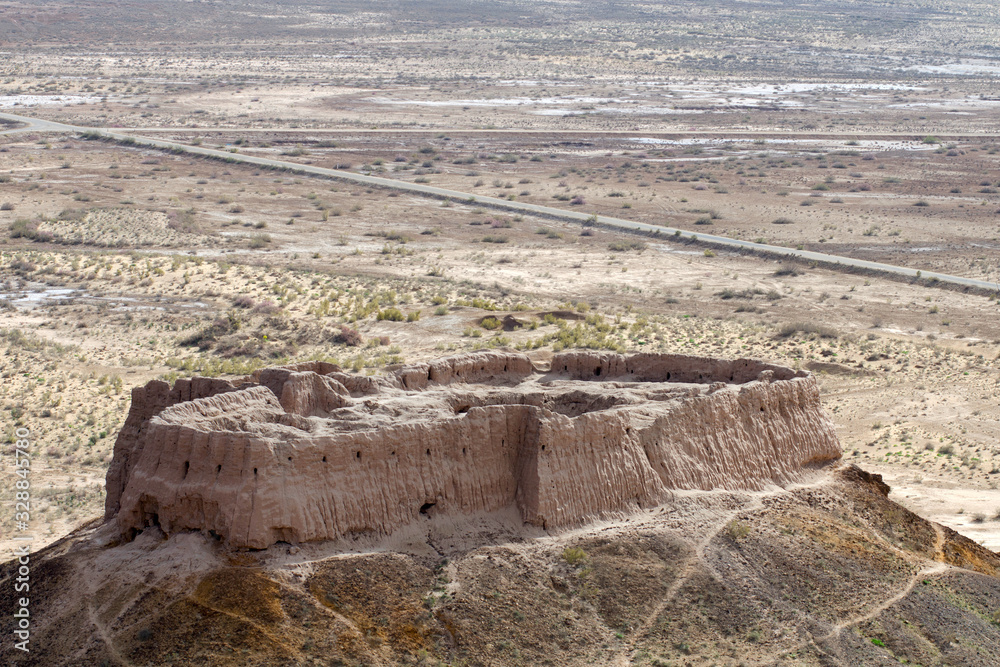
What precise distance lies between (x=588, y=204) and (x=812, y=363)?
3426 cm

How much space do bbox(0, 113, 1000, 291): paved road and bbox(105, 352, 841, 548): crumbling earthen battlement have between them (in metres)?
33.5

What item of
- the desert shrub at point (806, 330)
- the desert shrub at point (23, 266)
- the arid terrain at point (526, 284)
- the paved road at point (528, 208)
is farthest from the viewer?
the paved road at point (528, 208)

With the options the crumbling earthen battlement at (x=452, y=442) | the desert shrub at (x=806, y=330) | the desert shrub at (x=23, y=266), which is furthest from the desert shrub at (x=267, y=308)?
the crumbling earthen battlement at (x=452, y=442)

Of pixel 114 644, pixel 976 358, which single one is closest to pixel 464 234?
pixel 976 358

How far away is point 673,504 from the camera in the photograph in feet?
57.7

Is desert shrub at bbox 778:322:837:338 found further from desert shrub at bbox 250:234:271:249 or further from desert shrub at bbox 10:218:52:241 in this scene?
desert shrub at bbox 10:218:52:241

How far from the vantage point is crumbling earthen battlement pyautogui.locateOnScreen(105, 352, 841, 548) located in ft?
48.9

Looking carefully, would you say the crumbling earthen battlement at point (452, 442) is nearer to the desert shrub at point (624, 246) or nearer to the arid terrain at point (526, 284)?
the arid terrain at point (526, 284)

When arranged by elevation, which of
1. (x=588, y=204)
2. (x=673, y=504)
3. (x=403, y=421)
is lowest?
(x=588, y=204)

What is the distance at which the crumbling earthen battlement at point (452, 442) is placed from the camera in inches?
587

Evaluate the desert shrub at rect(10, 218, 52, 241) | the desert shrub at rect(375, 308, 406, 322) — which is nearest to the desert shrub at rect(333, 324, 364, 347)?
the desert shrub at rect(375, 308, 406, 322)

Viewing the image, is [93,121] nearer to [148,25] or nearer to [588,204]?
[588,204]

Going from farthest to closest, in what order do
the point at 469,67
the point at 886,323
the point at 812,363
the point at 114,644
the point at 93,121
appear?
1. the point at 469,67
2. the point at 93,121
3. the point at 886,323
4. the point at 812,363
5. the point at 114,644

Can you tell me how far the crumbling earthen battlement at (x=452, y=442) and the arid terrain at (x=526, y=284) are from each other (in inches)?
21.6
